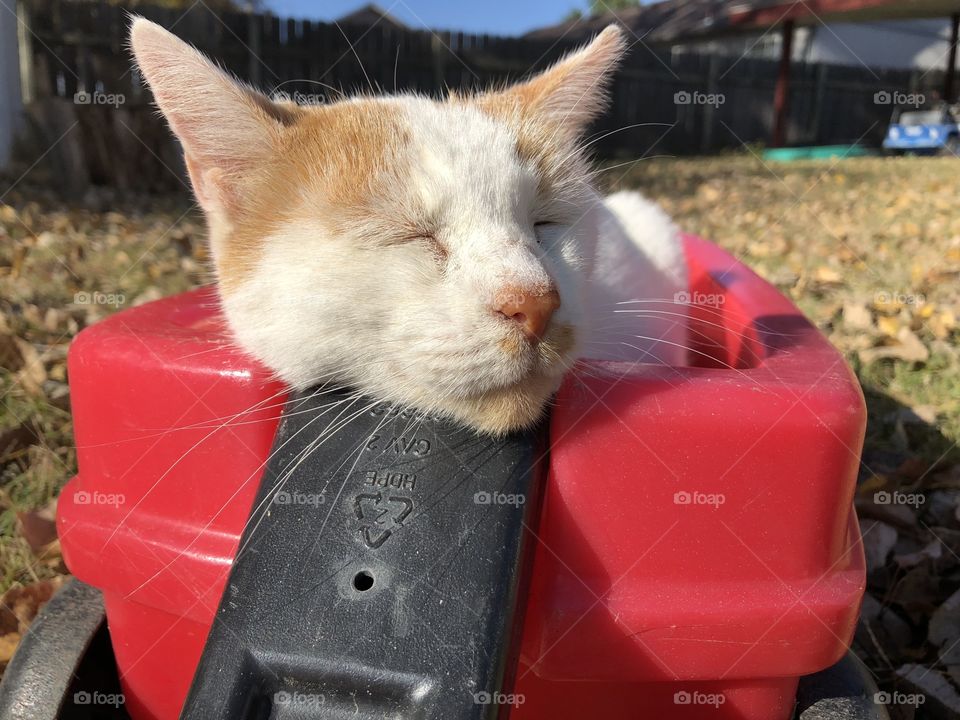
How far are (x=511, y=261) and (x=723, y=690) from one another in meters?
→ 0.63

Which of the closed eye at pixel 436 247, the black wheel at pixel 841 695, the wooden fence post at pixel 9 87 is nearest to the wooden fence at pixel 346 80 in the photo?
the wooden fence post at pixel 9 87

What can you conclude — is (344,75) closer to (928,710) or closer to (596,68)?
(596,68)

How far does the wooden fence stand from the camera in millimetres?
5254

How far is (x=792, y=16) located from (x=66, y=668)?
9818 mm

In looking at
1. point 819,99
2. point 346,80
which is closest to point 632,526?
point 346,80

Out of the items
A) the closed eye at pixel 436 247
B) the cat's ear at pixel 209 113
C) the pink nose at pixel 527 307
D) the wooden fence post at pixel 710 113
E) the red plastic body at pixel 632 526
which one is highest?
the cat's ear at pixel 209 113

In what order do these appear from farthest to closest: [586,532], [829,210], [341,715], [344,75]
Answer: [344,75], [829,210], [586,532], [341,715]

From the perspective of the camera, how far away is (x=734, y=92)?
11594 millimetres

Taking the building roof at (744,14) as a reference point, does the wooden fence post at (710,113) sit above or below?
below

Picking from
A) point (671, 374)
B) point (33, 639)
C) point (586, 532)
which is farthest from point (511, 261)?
point (33, 639)

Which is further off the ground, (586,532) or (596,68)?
(596,68)

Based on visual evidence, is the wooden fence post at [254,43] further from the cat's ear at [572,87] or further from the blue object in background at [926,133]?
the blue object in background at [926,133]

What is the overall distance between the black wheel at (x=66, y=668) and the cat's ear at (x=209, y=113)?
27.5 inches

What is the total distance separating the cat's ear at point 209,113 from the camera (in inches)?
41.5
